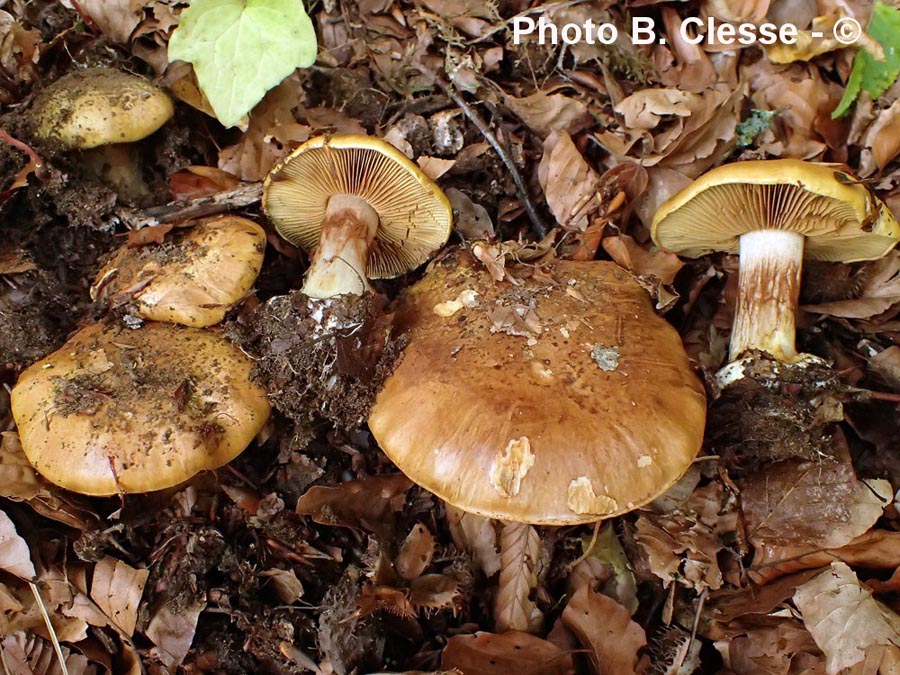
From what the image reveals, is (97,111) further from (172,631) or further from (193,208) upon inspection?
(172,631)

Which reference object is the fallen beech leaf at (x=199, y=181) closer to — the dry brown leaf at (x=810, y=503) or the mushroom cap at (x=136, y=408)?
the mushroom cap at (x=136, y=408)

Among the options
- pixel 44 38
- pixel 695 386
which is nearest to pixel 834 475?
pixel 695 386

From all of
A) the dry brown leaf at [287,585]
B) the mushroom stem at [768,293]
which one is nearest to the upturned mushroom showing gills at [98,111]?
the dry brown leaf at [287,585]

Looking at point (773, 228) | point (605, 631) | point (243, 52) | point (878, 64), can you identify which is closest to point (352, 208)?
point (243, 52)

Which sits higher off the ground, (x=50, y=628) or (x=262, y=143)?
(x=262, y=143)

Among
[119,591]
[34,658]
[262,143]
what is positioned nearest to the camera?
[34,658]

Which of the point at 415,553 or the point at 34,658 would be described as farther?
the point at 415,553

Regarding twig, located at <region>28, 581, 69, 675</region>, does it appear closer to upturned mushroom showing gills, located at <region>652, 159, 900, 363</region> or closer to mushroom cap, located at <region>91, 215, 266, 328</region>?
mushroom cap, located at <region>91, 215, 266, 328</region>
